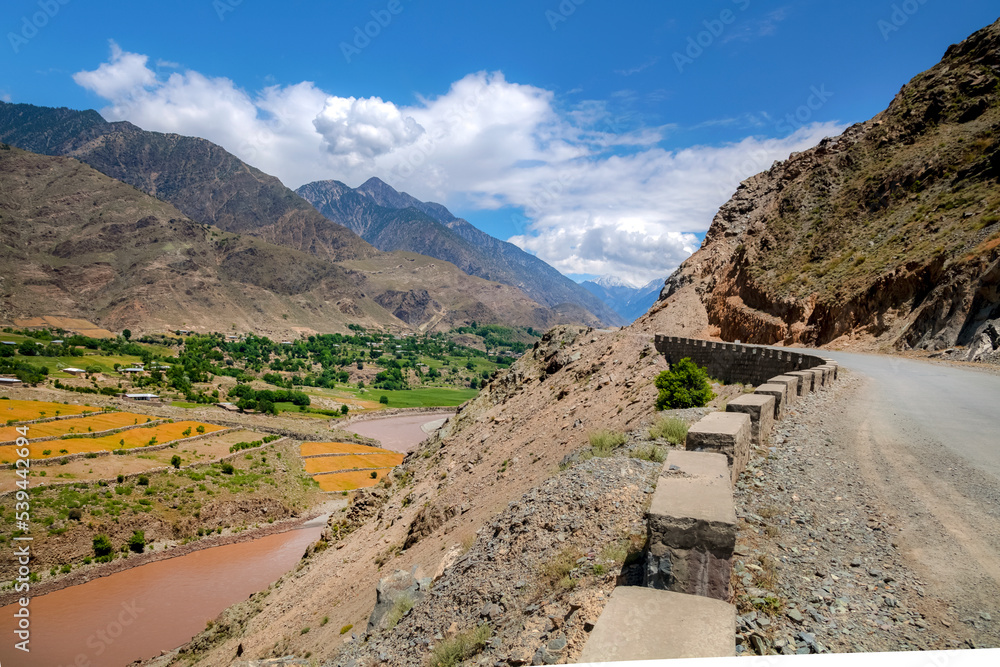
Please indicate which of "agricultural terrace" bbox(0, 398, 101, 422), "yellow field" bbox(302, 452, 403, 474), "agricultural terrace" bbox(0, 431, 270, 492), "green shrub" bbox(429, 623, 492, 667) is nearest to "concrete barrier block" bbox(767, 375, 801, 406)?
"green shrub" bbox(429, 623, 492, 667)

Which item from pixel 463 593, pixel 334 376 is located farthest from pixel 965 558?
pixel 334 376

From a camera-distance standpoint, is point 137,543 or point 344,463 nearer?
point 137,543

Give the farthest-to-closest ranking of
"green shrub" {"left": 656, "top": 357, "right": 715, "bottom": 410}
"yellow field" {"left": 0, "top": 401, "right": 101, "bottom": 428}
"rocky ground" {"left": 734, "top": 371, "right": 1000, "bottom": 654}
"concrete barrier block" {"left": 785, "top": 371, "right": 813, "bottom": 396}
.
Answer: "yellow field" {"left": 0, "top": 401, "right": 101, "bottom": 428} < "green shrub" {"left": 656, "top": 357, "right": 715, "bottom": 410} < "concrete barrier block" {"left": 785, "top": 371, "right": 813, "bottom": 396} < "rocky ground" {"left": 734, "top": 371, "right": 1000, "bottom": 654}

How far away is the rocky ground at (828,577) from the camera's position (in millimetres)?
3510

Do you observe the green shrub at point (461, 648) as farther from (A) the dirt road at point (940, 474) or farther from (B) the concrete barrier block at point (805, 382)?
(B) the concrete barrier block at point (805, 382)

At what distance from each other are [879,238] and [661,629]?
112ft

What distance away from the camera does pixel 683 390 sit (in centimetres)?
1383

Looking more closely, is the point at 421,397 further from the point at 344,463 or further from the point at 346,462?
the point at 344,463

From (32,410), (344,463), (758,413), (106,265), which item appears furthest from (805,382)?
(106,265)

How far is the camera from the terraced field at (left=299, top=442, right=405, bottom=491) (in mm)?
52844

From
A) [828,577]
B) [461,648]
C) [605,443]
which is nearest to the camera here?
[828,577]

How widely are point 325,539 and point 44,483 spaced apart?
91.5ft

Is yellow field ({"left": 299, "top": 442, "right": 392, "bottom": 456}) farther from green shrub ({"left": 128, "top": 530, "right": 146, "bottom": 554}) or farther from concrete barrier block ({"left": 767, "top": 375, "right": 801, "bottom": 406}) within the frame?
concrete barrier block ({"left": 767, "top": 375, "right": 801, "bottom": 406})

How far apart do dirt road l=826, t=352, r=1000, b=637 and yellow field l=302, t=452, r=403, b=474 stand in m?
48.8
